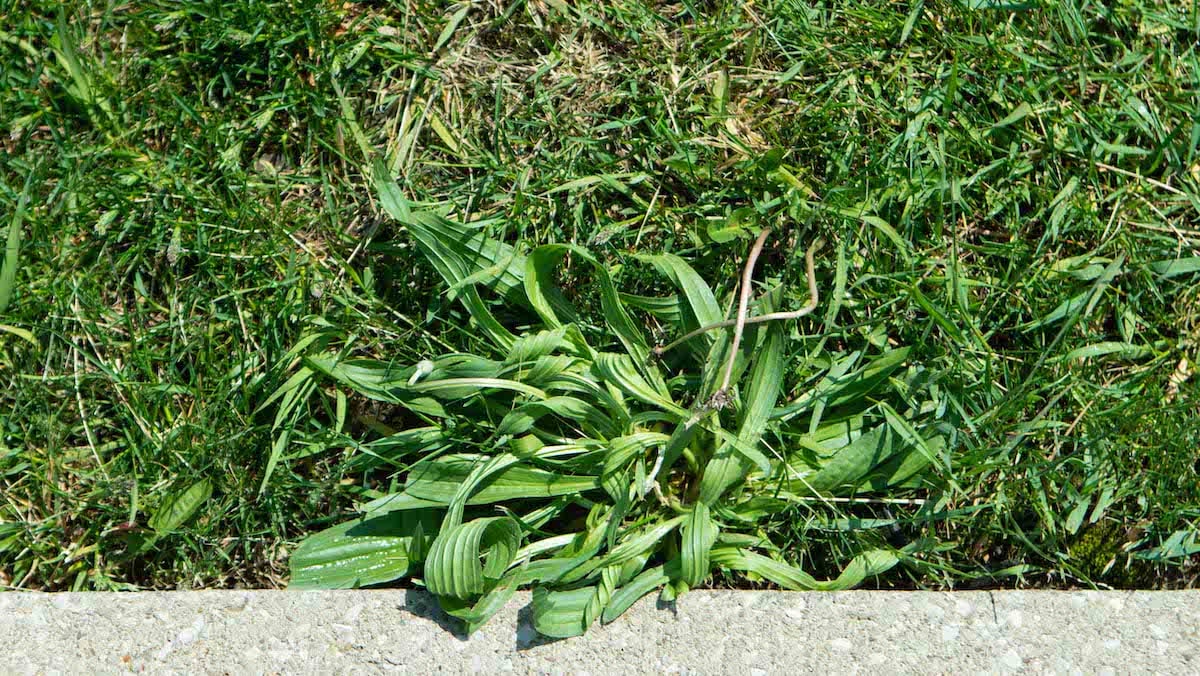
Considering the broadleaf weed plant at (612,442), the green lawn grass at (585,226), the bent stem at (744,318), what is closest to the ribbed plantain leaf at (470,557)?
the broadleaf weed plant at (612,442)

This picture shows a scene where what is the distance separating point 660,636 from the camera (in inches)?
84.9

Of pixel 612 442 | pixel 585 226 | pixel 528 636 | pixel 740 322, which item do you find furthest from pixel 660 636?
pixel 585 226

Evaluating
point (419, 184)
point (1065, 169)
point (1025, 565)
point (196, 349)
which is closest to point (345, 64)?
point (419, 184)

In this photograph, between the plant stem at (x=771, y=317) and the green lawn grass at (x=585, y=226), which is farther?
the green lawn grass at (x=585, y=226)

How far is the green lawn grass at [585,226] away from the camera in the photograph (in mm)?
2404

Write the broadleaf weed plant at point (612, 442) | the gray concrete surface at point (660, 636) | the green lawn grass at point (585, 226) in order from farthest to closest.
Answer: the green lawn grass at point (585, 226)
the broadleaf weed plant at point (612, 442)
the gray concrete surface at point (660, 636)

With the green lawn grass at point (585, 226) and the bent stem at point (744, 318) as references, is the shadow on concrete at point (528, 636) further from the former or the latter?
the bent stem at point (744, 318)

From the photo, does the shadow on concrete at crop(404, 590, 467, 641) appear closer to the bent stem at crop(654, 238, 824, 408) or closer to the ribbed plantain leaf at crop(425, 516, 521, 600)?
the ribbed plantain leaf at crop(425, 516, 521, 600)

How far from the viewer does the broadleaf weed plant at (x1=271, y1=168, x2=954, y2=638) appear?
2.22 meters

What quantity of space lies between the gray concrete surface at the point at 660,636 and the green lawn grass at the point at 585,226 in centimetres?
20

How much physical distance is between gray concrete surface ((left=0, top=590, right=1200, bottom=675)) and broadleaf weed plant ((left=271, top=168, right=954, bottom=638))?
0.07m

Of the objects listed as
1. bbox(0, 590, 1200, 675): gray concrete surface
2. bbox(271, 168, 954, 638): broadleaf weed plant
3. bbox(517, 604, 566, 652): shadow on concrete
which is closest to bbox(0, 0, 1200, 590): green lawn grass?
bbox(271, 168, 954, 638): broadleaf weed plant

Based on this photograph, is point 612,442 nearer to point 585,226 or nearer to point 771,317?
point 771,317

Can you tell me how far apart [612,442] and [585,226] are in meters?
0.57
